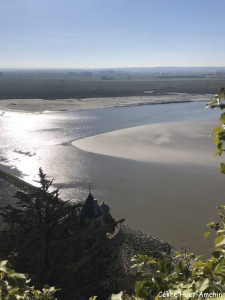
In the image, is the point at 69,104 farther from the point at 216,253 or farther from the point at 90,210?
the point at 216,253

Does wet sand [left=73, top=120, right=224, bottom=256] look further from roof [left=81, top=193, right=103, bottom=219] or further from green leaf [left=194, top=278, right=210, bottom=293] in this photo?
green leaf [left=194, top=278, right=210, bottom=293]

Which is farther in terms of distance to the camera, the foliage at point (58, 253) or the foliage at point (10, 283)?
the foliage at point (58, 253)

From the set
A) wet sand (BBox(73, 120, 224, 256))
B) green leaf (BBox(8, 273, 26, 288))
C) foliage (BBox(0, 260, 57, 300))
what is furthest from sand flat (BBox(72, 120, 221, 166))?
green leaf (BBox(8, 273, 26, 288))

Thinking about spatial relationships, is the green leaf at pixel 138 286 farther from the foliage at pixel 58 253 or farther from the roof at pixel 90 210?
the roof at pixel 90 210

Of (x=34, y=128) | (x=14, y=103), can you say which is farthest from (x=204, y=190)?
(x=14, y=103)

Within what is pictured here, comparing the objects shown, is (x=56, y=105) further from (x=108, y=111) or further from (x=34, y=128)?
(x=34, y=128)

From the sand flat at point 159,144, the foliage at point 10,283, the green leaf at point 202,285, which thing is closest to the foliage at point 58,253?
the foliage at point 10,283
